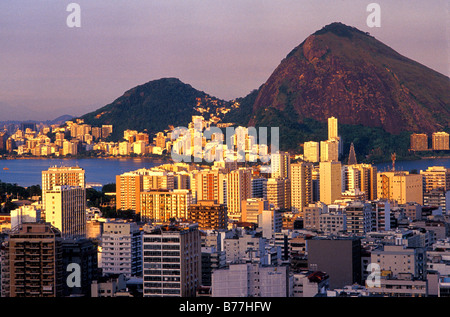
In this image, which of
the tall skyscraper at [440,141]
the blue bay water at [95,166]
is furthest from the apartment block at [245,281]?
the tall skyscraper at [440,141]

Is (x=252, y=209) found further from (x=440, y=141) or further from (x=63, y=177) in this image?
(x=440, y=141)

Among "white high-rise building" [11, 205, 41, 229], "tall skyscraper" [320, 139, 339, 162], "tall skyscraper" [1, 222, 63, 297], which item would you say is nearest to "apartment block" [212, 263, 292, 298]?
"tall skyscraper" [1, 222, 63, 297]

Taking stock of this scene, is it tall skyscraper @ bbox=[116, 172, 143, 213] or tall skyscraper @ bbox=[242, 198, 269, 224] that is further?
tall skyscraper @ bbox=[116, 172, 143, 213]

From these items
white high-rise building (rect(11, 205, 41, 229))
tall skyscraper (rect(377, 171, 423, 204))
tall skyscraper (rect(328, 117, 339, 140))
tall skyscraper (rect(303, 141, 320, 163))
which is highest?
tall skyscraper (rect(328, 117, 339, 140))

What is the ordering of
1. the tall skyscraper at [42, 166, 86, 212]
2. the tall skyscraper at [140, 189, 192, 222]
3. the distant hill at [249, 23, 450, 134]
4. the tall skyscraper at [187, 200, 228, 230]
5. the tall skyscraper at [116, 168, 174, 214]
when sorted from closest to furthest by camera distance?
the tall skyscraper at [187, 200, 228, 230] → the tall skyscraper at [140, 189, 192, 222] → the tall skyscraper at [42, 166, 86, 212] → the tall skyscraper at [116, 168, 174, 214] → the distant hill at [249, 23, 450, 134]

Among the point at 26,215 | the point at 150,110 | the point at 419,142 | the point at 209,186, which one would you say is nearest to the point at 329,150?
the point at 419,142

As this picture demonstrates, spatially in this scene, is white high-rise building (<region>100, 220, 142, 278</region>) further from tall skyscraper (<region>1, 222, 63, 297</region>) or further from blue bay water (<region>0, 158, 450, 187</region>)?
blue bay water (<region>0, 158, 450, 187</region>)
